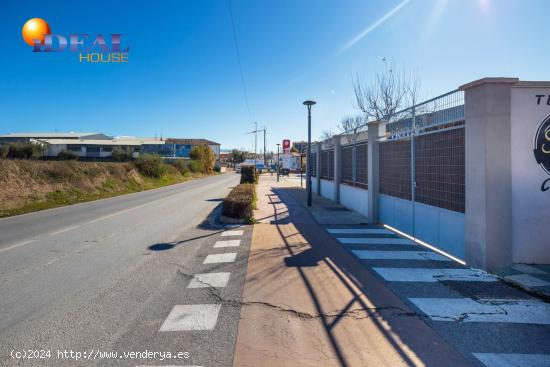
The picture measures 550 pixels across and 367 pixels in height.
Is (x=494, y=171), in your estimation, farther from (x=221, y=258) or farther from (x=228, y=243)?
(x=228, y=243)

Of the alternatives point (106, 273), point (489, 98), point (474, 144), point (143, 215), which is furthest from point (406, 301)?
point (143, 215)

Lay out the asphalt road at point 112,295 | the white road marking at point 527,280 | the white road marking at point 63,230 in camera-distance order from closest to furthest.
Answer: the asphalt road at point 112,295
the white road marking at point 527,280
the white road marking at point 63,230

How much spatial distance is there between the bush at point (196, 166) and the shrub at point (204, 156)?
2.10 meters

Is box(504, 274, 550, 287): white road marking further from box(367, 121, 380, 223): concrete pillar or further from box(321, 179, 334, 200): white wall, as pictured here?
box(321, 179, 334, 200): white wall

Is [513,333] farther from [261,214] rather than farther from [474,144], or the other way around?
[261,214]

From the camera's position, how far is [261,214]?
41.8 ft

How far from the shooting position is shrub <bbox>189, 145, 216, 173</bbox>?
189 feet

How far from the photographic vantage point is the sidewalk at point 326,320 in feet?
10.4

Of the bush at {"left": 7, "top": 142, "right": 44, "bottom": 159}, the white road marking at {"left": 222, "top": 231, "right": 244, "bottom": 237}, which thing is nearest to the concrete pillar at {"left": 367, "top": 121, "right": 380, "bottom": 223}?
the white road marking at {"left": 222, "top": 231, "right": 244, "bottom": 237}

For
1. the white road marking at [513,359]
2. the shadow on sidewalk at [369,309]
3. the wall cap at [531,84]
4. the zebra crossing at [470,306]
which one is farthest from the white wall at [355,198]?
the white road marking at [513,359]

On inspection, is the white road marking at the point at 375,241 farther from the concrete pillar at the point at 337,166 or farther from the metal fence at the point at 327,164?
the metal fence at the point at 327,164

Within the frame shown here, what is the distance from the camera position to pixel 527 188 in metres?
5.79

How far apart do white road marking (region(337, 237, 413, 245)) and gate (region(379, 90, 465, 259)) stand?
468mm

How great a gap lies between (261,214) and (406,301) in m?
8.58
